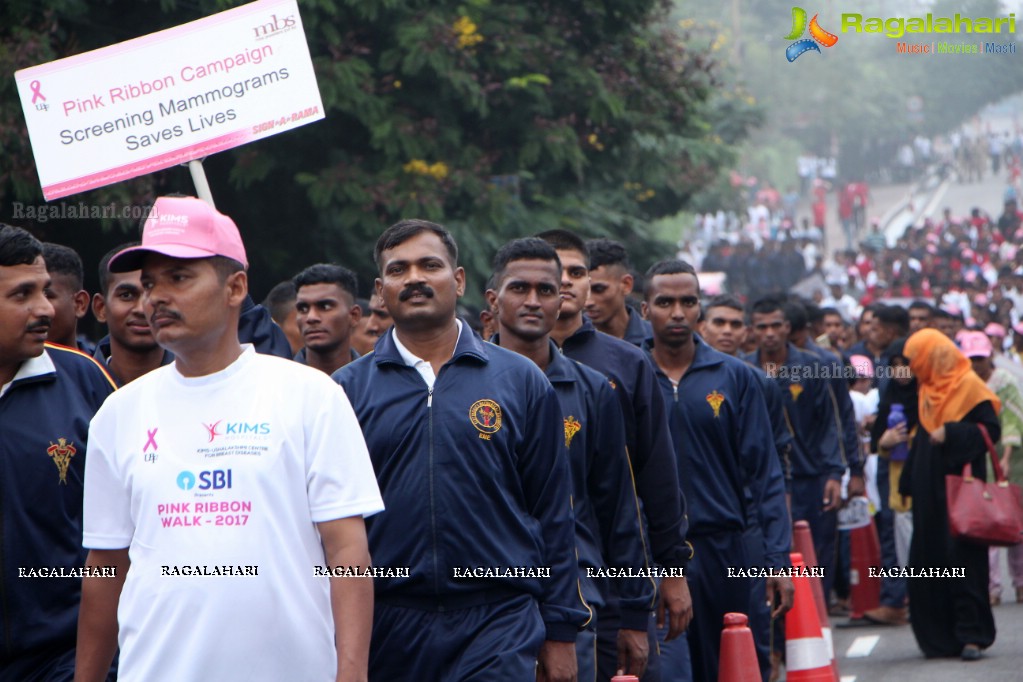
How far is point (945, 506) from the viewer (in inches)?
459

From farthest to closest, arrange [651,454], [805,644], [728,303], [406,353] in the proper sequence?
[728,303]
[805,644]
[651,454]
[406,353]

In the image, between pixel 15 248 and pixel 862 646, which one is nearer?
pixel 15 248

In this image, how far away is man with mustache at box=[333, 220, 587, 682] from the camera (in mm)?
5156

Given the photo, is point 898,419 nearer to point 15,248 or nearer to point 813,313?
point 813,313

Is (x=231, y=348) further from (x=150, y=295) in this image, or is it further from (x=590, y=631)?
(x=590, y=631)

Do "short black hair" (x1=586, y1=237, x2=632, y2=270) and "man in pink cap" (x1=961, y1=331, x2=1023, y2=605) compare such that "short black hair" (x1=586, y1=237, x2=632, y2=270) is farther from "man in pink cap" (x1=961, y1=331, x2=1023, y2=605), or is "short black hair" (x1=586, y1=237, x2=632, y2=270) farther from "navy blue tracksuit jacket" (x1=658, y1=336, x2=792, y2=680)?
"man in pink cap" (x1=961, y1=331, x2=1023, y2=605)

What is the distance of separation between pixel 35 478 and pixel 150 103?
2734 millimetres

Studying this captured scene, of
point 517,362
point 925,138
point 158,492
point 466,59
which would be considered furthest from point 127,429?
point 925,138

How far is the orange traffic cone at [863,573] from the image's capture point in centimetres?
1354

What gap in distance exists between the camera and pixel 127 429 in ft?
14.2

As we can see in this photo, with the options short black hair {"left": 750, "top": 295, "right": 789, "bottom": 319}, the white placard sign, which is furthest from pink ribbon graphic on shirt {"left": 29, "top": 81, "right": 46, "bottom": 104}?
short black hair {"left": 750, "top": 295, "right": 789, "bottom": 319}

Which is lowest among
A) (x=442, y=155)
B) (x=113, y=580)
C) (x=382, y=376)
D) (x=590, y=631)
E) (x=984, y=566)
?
(x=984, y=566)

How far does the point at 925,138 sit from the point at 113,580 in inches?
3141

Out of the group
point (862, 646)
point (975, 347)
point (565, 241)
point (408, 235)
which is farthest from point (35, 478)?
point (975, 347)
